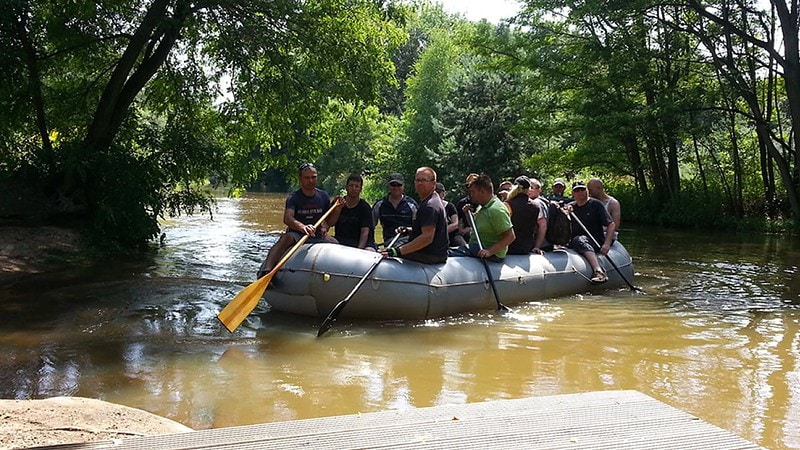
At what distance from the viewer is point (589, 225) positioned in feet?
28.2

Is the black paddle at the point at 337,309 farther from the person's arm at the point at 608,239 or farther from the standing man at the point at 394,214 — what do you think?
the person's arm at the point at 608,239

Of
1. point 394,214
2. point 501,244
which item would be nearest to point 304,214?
point 394,214

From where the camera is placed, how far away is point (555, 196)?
31.6 ft

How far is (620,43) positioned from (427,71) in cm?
1784

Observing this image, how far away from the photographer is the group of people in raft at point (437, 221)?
21.1 feet

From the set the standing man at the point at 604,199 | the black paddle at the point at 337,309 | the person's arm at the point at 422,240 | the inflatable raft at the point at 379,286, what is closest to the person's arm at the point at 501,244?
the inflatable raft at the point at 379,286

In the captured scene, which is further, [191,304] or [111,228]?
[111,228]

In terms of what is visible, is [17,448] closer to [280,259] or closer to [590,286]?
[280,259]

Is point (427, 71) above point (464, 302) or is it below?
above

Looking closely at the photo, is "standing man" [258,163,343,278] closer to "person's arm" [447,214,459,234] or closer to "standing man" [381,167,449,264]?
"standing man" [381,167,449,264]

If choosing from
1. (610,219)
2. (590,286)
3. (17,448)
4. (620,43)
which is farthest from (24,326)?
(620,43)

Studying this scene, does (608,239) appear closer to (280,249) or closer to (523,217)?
(523,217)

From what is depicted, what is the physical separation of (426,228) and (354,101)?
5.60 meters

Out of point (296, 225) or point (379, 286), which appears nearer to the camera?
point (379, 286)
